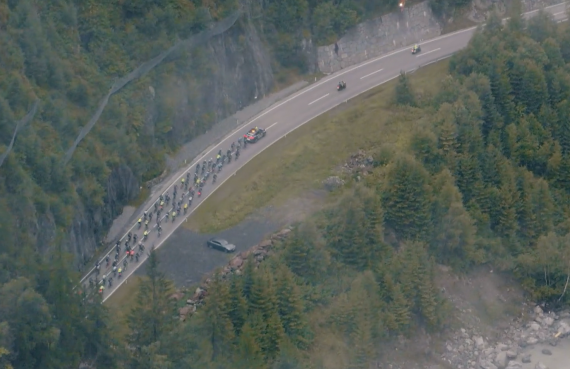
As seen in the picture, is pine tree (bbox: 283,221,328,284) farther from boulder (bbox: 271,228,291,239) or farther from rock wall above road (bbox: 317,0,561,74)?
rock wall above road (bbox: 317,0,561,74)

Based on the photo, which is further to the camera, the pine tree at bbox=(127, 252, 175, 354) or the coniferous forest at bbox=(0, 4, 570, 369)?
the pine tree at bbox=(127, 252, 175, 354)

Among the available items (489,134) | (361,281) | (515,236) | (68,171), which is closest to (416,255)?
(361,281)

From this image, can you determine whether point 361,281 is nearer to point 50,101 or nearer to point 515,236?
point 515,236

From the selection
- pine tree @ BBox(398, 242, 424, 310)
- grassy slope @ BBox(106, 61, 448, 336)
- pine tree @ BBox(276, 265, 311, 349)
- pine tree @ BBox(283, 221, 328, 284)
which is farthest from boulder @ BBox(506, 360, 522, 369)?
pine tree @ BBox(276, 265, 311, 349)

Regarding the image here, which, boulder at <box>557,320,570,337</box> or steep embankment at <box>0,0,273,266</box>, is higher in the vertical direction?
steep embankment at <box>0,0,273,266</box>

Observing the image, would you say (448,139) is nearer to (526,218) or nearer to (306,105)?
(526,218)

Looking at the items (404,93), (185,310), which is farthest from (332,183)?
(185,310)

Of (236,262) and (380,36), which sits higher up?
(380,36)
